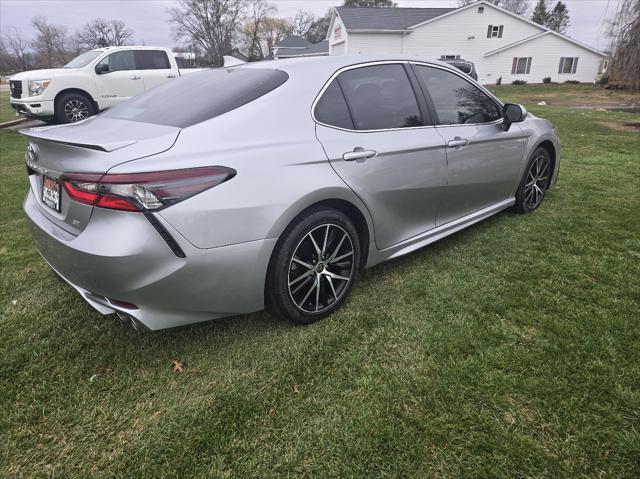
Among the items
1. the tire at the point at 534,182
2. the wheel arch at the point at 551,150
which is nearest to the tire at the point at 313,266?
the tire at the point at 534,182

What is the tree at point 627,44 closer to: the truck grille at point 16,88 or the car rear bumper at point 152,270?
the car rear bumper at point 152,270

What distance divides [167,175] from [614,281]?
307 centimetres

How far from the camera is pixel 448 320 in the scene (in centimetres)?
261

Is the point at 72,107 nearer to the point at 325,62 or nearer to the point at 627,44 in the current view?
the point at 325,62

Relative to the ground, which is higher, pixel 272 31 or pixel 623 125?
pixel 272 31

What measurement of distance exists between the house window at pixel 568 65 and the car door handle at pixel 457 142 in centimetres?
3917

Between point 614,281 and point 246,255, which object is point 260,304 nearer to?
point 246,255

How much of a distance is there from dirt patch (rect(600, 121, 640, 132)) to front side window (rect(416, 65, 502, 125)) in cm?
908

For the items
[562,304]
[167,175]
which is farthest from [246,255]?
[562,304]

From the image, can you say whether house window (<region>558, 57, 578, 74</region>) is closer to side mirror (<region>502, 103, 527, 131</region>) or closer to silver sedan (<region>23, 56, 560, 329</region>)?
side mirror (<region>502, 103, 527, 131</region>)

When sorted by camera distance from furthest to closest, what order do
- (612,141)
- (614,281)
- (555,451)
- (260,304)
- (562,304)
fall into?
(612,141)
(614,281)
(562,304)
(260,304)
(555,451)

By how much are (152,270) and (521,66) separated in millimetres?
39729

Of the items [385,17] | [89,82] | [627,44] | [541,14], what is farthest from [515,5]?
[89,82]

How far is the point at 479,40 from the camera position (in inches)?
1336
